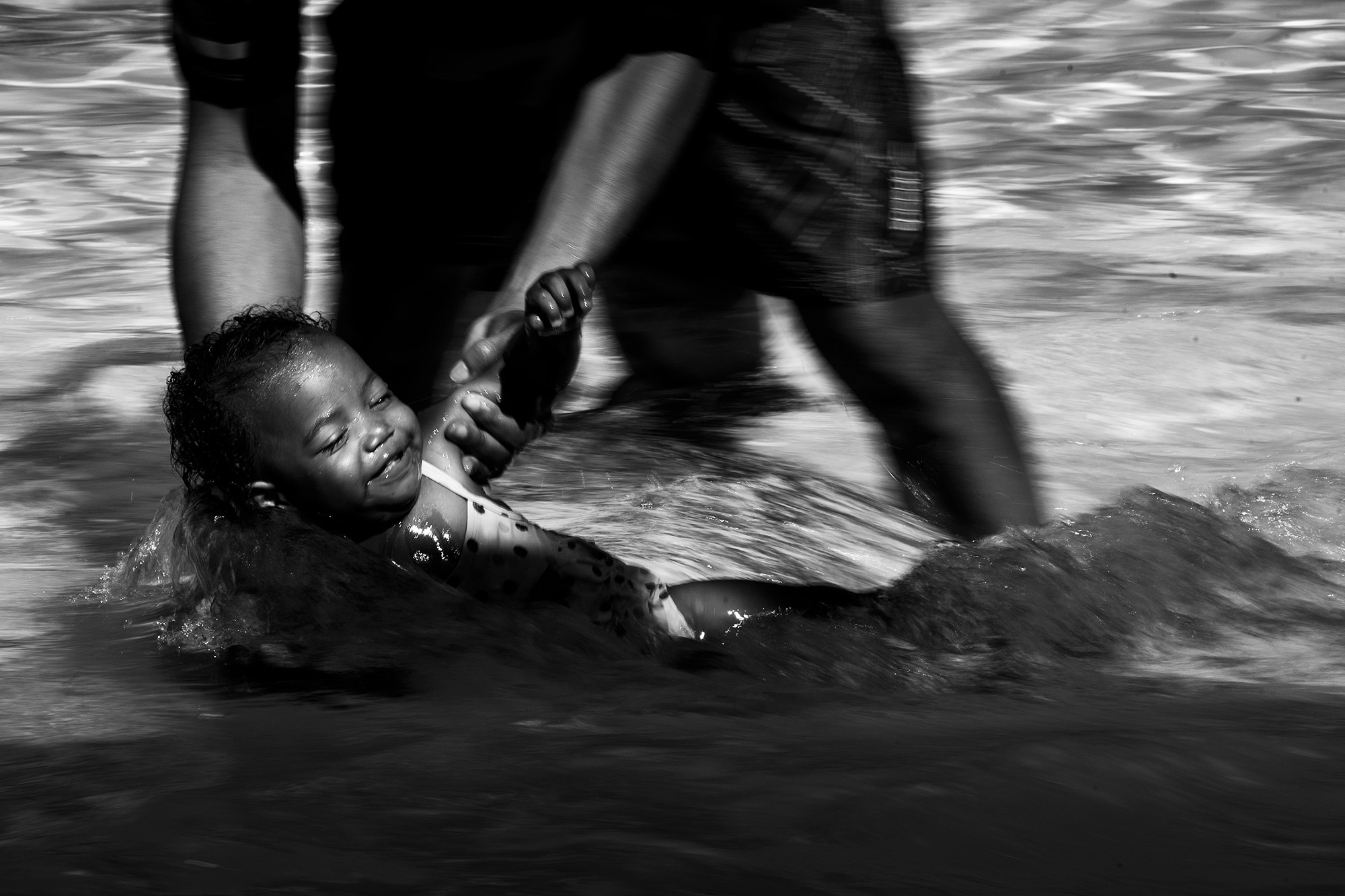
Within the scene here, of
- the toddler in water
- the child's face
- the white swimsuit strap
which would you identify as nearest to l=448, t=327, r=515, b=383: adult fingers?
the toddler in water

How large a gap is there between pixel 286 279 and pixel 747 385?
167 cm

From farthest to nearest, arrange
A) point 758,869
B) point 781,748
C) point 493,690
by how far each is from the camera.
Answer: point 493,690 < point 781,748 < point 758,869

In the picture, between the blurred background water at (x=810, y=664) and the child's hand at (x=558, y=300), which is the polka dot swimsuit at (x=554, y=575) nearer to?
the blurred background water at (x=810, y=664)

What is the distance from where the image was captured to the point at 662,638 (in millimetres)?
2854

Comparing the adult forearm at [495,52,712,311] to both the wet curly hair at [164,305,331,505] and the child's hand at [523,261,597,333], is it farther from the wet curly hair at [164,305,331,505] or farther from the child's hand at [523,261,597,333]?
the wet curly hair at [164,305,331,505]

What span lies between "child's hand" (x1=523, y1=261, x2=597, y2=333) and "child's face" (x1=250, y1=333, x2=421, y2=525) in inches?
11.3

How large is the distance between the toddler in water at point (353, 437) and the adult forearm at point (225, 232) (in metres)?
0.15

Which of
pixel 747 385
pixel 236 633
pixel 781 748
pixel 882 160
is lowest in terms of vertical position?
pixel 747 385

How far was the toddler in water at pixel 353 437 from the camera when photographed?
258 centimetres

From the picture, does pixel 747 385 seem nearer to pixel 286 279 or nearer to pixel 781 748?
pixel 286 279

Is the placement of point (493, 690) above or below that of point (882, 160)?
below

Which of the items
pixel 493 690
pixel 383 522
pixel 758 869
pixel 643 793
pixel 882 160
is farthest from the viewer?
pixel 882 160

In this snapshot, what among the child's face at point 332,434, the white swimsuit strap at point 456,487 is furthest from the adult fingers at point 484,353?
the white swimsuit strap at point 456,487

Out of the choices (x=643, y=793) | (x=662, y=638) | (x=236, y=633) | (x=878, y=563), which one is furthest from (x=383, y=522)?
(x=878, y=563)
